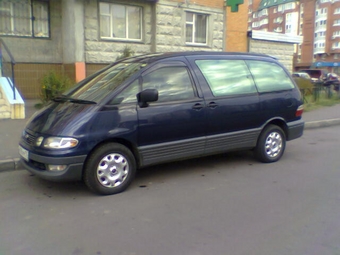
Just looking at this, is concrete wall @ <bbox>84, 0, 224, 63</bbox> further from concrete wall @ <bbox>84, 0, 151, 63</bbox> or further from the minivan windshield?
the minivan windshield

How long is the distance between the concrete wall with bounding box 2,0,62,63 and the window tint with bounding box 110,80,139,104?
348 inches

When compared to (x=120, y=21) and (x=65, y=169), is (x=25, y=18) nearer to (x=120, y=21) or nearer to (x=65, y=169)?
(x=120, y=21)

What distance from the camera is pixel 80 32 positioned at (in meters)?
12.1

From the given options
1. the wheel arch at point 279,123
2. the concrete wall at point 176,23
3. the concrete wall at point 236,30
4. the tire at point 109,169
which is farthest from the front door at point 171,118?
the concrete wall at point 236,30

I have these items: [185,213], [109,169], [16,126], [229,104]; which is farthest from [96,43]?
[185,213]

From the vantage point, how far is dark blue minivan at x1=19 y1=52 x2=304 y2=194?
171 inches

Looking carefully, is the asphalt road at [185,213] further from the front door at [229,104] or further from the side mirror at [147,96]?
the side mirror at [147,96]

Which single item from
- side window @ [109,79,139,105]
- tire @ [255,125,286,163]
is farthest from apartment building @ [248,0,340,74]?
side window @ [109,79,139,105]

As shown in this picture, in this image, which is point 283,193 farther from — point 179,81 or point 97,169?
point 97,169

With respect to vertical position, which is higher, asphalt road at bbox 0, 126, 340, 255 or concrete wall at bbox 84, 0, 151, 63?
concrete wall at bbox 84, 0, 151, 63

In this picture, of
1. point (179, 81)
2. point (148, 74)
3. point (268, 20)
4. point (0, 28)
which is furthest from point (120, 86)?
point (268, 20)

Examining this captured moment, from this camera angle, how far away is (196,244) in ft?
10.8

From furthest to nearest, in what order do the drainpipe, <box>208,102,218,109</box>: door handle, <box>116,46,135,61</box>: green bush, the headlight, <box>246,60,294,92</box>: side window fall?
the drainpipe
<box>116,46,135,61</box>: green bush
<box>246,60,294,92</box>: side window
<box>208,102,218,109</box>: door handle
the headlight

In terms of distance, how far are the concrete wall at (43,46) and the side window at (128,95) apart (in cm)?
884
